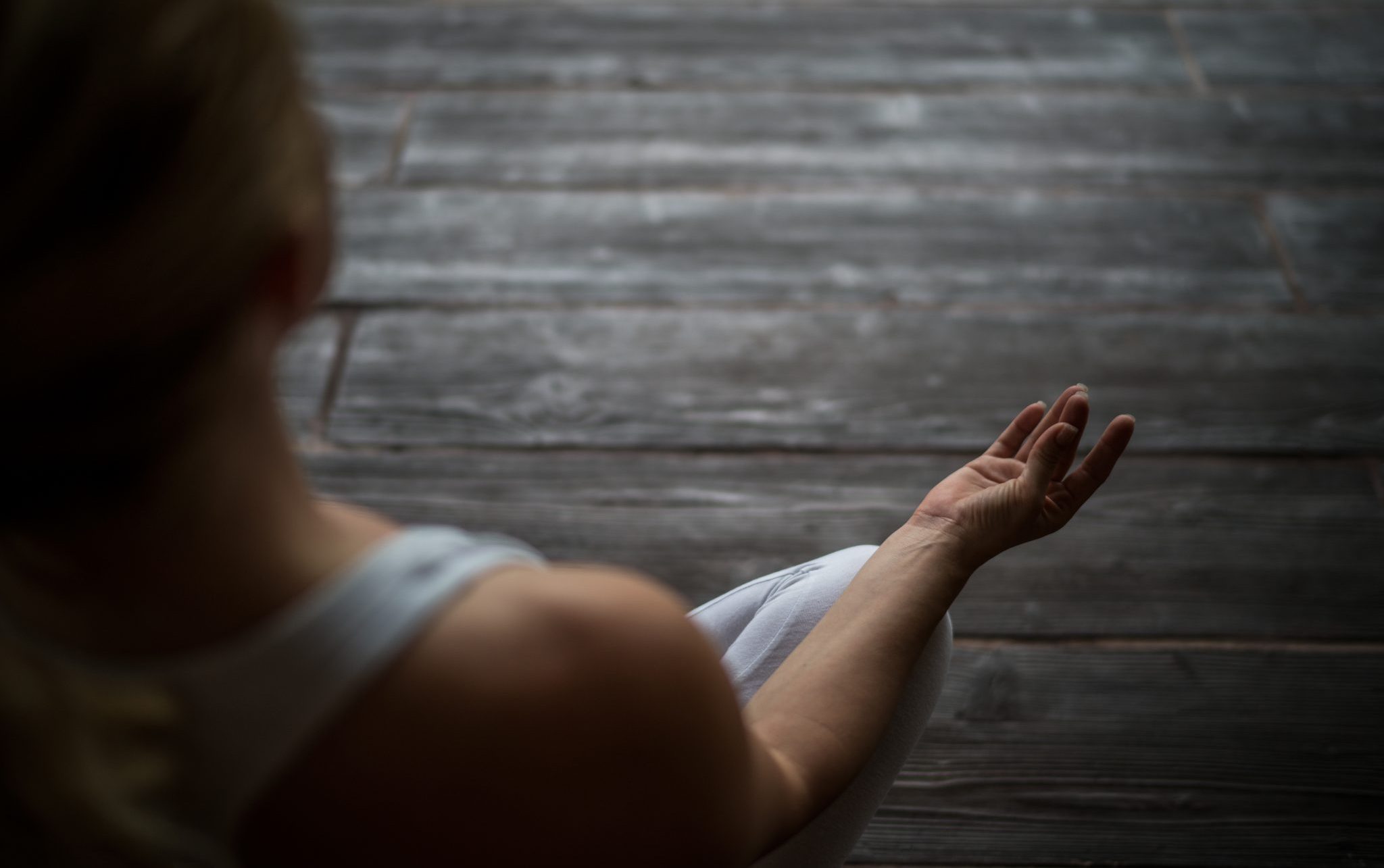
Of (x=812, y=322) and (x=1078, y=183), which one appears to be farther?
(x=1078, y=183)

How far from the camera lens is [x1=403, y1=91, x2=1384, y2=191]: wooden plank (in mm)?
1658

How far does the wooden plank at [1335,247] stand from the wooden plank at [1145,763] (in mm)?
593

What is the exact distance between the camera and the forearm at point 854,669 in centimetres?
61

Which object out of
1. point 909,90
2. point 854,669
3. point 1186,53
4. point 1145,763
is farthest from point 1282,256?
point 854,669

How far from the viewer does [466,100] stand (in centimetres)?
180

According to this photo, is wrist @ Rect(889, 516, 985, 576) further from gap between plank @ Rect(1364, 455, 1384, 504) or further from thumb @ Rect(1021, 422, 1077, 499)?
gap between plank @ Rect(1364, 455, 1384, 504)

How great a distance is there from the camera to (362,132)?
1.75 m

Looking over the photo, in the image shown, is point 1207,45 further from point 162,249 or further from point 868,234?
point 162,249

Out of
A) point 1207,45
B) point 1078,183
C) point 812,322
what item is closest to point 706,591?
point 812,322

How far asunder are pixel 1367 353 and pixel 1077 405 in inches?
36.4

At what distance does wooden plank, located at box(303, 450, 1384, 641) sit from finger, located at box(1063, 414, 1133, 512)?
421 millimetres

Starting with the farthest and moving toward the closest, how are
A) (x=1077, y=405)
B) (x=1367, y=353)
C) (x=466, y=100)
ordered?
(x=466, y=100), (x=1367, y=353), (x=1077, y=405)

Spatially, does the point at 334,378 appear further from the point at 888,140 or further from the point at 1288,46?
the point at 1288,46

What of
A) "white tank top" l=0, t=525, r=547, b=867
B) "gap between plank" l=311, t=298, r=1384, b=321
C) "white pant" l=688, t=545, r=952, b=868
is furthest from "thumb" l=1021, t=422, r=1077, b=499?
"gap between plank" l=311, t=298, r=1384, b=321
